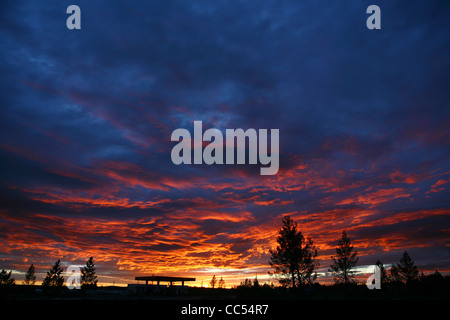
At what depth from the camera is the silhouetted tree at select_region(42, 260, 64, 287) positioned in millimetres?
77625

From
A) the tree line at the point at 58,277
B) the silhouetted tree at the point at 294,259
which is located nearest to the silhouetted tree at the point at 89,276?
the tree line at the point at 58,277

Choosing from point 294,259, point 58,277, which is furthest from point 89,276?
point 294,259

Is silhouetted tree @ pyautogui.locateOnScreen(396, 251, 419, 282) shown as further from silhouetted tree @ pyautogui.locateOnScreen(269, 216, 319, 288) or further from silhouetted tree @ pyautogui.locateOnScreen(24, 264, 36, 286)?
silhouetted tree @ pyautogui.locateOnScreen(24, 264, 36, 286)

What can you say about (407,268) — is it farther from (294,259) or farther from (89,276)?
(89,276)

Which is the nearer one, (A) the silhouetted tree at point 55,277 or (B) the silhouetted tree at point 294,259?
(B) the silhouetted tree at point 294,259

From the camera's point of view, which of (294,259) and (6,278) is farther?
(6,278)

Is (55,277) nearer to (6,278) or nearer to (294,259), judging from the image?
(6,278)

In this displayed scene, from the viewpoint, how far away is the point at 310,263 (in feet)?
140

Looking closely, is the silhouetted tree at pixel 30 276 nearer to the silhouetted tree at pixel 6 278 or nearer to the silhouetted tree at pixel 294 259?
the silhouetted tree at pixel 6 278

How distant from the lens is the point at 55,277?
7838 cm

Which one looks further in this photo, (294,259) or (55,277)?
(55,277)

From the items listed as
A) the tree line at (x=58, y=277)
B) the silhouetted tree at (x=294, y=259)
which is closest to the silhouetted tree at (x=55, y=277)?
the tree line at (x=58, y=277)

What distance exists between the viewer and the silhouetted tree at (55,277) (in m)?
77.6
